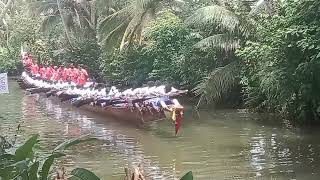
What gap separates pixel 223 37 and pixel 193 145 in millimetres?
6603

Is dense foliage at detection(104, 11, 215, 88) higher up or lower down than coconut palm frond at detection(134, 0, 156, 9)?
lower down

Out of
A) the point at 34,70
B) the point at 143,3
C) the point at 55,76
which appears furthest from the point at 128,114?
the point at 34,70

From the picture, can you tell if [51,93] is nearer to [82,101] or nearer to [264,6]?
[82,101]

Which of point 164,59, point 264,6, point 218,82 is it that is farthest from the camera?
point 164,59

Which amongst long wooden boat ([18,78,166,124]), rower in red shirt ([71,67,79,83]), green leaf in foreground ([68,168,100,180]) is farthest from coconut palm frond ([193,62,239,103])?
green leaf in foreground ([68,168,100,180])

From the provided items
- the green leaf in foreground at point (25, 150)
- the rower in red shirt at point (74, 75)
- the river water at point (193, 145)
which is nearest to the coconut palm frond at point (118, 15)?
the rower in red shirt at point (74, 75)

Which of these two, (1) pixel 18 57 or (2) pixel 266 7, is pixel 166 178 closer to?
(2) pixel 266 7

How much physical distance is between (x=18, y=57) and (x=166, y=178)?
121 feet

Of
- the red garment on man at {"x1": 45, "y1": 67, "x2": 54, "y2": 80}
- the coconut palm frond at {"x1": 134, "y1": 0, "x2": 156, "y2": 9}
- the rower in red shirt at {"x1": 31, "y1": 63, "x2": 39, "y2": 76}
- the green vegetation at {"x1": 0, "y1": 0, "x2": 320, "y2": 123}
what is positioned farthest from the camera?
the rower in red shirt at {"x1": 31, "y1": 63, "x2": 39, "y2": 76}

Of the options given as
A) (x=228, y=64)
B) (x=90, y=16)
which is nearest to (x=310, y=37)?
(x=228, y=64)

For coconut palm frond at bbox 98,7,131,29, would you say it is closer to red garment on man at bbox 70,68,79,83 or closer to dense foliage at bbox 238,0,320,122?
red garment on man at bbox 70,68,79,83

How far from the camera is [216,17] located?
1697 centimetres

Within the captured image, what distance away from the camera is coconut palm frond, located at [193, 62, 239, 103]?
16656mm

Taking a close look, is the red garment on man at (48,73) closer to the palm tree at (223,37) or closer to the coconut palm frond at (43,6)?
the coconut palm frond at (43,6)
